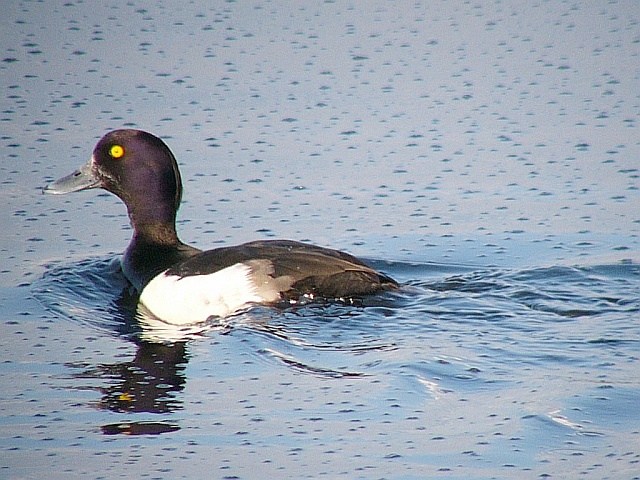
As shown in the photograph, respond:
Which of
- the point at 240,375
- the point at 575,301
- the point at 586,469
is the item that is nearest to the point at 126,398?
the point at 240,375

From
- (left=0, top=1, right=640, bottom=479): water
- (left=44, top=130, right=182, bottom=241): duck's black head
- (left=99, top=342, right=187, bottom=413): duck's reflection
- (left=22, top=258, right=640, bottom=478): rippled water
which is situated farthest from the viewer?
(left=44, top=130, right=182, bottom=241): duck's black head

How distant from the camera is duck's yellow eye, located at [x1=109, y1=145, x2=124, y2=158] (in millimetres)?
8344

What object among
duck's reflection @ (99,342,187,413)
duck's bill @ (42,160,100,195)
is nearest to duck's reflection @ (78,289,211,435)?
duck's reflection @ (99,342,187,413)

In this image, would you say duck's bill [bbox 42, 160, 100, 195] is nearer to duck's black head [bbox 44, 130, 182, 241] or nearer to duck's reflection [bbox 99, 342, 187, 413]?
duck's black head [bbox 44, 130, 182, 241]

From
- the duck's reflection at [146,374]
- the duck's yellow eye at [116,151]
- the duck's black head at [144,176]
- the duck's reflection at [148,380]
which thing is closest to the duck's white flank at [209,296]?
the duck's reflection at [146,374]

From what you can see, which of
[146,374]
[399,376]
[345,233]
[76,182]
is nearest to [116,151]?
[76,182]

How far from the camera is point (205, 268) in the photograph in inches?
301

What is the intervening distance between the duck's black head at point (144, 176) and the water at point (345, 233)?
361mm

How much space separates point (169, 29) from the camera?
1184cm

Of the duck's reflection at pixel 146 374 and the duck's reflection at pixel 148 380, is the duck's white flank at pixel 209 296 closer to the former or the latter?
the duck's reflection at pixel 146 374

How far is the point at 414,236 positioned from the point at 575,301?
1.29 metres

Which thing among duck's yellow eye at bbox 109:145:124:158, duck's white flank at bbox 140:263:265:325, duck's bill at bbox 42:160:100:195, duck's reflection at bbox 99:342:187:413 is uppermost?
duck's yellow eye at bbox 109:145:124:158

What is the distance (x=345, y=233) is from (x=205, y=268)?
126 centimetres

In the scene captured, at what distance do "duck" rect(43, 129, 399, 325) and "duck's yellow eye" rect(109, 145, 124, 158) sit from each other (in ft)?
0.05
